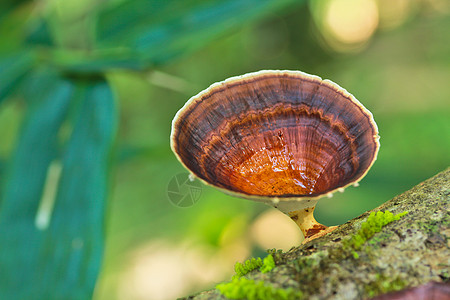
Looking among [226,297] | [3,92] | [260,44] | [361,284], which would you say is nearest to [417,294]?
[361,284]

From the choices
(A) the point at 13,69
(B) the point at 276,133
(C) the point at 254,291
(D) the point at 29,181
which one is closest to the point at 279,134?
(B) the point at 276,133

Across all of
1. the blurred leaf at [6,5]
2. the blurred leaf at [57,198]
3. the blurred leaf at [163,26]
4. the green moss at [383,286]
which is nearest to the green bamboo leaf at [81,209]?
the blurred leaf at [57,198]

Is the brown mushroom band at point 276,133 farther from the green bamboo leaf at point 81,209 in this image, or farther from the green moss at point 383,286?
the green bamboo leaf at point 81,209

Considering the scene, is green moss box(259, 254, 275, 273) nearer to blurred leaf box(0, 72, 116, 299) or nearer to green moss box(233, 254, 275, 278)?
green moss box(233, 254, 275, 278)

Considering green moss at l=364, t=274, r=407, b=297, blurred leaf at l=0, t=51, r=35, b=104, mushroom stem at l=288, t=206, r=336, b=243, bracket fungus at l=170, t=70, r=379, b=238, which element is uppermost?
blurred leaf at l=0, t=51, r=35, b=104

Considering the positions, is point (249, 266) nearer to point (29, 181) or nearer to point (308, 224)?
point (308, 224)

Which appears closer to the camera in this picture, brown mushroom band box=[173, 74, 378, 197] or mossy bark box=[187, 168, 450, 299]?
mossy bark box=[187, 168, 450, 299]

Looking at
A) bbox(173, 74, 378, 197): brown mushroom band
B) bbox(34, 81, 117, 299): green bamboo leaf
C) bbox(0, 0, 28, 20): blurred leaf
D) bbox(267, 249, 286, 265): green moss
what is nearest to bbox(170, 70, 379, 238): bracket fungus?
bbox(173, 74, 378, 197): brown mushroom band
